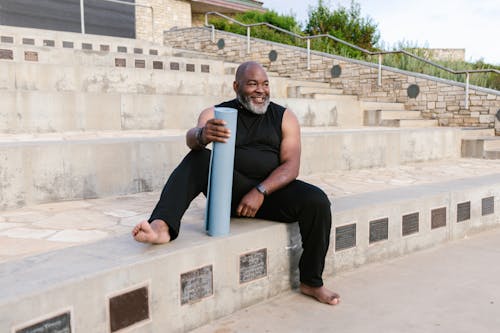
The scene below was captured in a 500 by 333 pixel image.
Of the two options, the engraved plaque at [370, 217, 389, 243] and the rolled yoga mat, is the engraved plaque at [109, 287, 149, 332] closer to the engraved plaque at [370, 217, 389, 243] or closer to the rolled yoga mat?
the rolled yoga mat

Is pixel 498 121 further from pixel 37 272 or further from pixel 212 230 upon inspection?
pixel 37 272

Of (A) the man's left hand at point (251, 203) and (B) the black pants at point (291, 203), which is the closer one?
(B) the black pants at point (291, 203)

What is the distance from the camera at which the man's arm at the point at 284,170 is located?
271 cm

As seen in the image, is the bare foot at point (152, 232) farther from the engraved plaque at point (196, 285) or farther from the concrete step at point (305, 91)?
the concrete step at point (305, 91)

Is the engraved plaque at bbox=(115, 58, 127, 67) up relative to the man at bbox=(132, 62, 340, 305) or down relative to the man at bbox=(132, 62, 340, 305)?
up

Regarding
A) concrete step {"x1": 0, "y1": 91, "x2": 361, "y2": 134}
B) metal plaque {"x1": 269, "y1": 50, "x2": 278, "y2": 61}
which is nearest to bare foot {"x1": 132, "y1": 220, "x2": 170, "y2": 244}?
concrete step {"x1": 0, "y1": 91, "x2": 361, "y2": 134}

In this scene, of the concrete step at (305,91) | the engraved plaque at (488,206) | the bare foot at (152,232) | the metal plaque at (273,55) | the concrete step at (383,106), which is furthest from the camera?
the metal plaque at (273,55)

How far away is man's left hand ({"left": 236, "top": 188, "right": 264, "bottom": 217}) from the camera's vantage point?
270cm

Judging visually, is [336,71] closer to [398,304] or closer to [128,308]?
[398,304]

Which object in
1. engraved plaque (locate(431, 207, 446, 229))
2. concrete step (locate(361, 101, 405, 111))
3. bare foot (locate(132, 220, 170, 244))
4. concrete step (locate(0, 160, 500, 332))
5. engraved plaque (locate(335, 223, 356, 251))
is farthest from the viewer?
concrete step (locate(361, 101, 405, 111))

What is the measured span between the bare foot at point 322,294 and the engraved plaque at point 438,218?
1.46m

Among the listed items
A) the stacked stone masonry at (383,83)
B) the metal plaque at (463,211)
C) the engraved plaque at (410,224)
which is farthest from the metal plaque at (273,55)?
the engraved plaque at (410,224)

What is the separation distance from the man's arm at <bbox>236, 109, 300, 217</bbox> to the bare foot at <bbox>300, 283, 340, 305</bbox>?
54 centimetres

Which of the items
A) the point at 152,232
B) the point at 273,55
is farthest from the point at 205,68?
the point at 152,232
